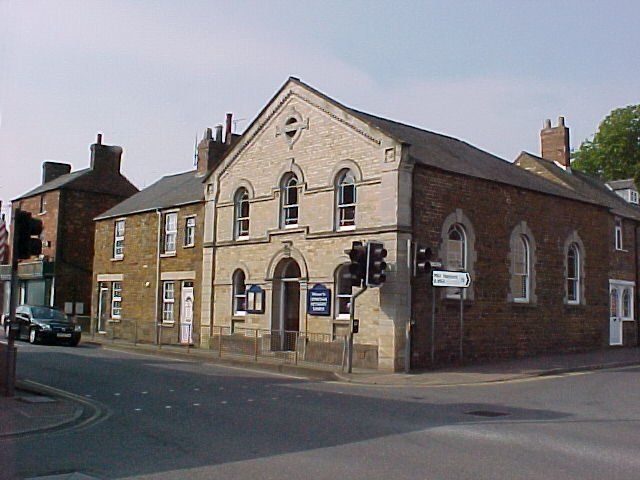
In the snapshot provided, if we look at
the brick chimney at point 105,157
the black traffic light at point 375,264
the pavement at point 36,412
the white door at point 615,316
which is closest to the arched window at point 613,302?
the white door at point 615,316

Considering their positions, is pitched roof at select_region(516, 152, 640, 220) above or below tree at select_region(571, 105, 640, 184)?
below

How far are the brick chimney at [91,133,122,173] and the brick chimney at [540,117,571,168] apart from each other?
2542cm

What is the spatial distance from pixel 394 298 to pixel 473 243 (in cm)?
402

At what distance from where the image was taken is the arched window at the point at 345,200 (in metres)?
24.4

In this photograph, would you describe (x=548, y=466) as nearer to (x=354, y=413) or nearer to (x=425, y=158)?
Answer: (x=354, y=413)

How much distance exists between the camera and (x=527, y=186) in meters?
26.8

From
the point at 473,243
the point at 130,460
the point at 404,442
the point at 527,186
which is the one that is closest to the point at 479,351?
the point at 473,243

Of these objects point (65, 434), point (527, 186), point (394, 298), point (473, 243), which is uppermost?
point (527, 186)

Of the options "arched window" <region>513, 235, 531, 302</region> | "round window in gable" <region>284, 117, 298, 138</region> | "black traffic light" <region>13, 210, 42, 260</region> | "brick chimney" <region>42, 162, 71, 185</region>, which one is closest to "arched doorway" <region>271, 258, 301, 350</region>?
"round window in gable" <region>284, 117, 298, 138</region>

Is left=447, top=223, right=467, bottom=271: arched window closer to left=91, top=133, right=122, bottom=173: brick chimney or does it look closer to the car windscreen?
the car windscreen

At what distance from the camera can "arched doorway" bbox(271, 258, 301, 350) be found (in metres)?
26.6

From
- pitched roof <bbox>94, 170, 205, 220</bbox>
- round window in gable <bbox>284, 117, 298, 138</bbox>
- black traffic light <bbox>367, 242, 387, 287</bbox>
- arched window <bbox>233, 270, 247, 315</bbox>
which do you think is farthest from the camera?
pitched roof <bbox>94, 170, 205, 220</bbox>

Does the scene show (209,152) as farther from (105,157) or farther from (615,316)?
(615,316)

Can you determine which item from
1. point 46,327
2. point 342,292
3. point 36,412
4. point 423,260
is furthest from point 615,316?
point 36,412
